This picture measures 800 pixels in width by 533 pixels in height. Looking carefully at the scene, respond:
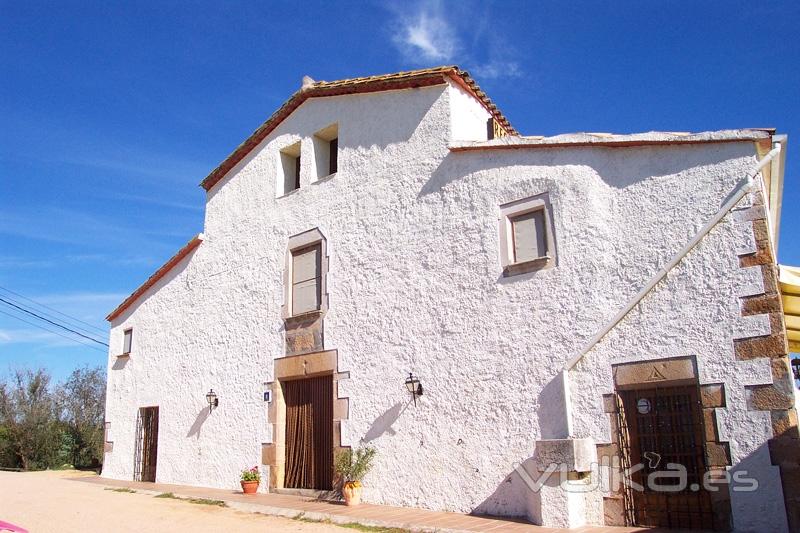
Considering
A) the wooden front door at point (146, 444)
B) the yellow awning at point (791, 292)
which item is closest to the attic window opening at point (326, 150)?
the wooden front door at point (146, 444)

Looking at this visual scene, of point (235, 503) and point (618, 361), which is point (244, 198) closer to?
point (235, 503)

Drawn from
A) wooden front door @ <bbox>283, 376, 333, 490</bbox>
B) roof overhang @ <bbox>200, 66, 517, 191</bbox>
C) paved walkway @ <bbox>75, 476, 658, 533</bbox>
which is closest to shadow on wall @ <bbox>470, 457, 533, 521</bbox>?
paved walkway @ <bbox>75, 476, 658, 533</bbox>

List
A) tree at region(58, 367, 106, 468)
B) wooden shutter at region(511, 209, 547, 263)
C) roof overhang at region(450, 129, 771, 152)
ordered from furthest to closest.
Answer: tree at region(58, 367, 106, 468)
wooden shutter at region(511, 209, 547, 263)
roof overhang at region(450, 129, 771, 152)

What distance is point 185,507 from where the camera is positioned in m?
9.96

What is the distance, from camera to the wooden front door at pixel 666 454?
6852mm

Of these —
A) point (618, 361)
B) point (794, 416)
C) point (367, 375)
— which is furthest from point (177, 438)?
point (794, 416)

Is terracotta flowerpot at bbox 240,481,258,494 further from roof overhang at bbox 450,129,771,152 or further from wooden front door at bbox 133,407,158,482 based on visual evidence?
roof overhang at bbox 450,129,771,152

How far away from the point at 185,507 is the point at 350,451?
278cm

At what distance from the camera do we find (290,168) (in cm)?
1312

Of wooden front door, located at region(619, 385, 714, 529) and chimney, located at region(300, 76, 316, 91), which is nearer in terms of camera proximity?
wooden front door, located at region(619, 385, 714, 529)

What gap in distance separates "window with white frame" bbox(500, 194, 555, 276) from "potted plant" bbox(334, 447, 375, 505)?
3614 mm

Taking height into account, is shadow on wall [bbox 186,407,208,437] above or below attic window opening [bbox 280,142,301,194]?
below

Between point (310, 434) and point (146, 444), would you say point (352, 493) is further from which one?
point (146, 444)

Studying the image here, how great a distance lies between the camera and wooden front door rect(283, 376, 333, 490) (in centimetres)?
1055
